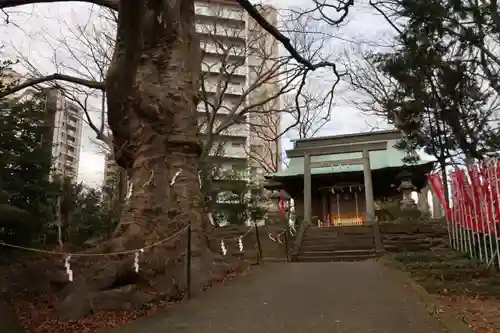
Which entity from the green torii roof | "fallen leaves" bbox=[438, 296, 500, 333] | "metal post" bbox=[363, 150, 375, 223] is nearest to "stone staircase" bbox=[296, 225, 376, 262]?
"metal post" bbox=[363, 150, 375, 223]

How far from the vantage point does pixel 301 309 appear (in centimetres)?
563

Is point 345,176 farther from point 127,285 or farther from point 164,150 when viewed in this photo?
point 127,285

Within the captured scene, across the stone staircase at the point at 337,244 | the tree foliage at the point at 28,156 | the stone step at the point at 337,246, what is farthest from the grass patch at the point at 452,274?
the tree foliage at the point at 28,156

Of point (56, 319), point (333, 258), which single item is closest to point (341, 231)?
point (333, 258)

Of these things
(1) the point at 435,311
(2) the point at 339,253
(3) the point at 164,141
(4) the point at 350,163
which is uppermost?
(4) the point at 350,163

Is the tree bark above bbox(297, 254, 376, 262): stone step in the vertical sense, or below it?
above

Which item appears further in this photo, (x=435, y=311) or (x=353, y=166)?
(x=353, y=166)

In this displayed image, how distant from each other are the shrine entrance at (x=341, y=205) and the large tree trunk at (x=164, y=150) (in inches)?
635

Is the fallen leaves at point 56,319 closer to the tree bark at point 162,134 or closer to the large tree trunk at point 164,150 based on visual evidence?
the large tree trunk at point 164,150

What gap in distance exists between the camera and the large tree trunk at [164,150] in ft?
23.9

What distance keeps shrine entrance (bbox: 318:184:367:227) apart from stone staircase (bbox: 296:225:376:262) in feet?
19.8

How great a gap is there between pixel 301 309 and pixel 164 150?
4140mm

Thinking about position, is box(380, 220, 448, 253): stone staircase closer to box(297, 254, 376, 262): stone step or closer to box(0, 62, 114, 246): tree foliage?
box(297, 254, 376, 262): stone step

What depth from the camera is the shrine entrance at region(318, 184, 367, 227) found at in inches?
950
